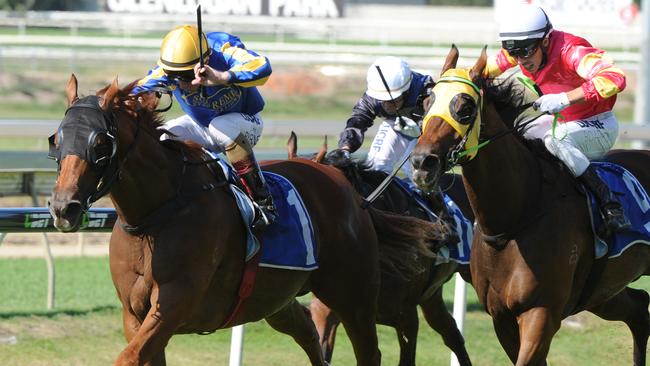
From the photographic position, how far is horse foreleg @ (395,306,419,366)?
275 inches

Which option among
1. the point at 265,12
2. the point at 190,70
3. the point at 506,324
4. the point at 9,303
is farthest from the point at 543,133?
the point at 265,12

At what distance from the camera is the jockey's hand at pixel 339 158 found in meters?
6.83

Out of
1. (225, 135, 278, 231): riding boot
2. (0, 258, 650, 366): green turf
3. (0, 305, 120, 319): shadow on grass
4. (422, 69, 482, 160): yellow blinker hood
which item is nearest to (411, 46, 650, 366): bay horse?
(422, 69, 482, 160): yellow blinker hood

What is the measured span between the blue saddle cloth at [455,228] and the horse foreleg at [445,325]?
0.29 metres

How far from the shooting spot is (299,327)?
21.0 feet

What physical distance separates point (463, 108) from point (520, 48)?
86 centimetres

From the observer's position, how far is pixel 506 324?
5703 mm

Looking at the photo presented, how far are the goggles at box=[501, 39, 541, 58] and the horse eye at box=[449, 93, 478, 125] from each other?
0.72 m

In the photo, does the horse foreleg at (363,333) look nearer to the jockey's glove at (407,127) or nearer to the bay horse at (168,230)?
the bay horse at (168,230)

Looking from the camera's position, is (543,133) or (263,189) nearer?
(263,189)

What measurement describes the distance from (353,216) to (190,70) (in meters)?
1.29

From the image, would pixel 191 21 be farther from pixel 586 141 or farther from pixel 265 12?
pixel 586 141

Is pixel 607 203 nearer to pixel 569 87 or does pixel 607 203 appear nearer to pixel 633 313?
pixel 569 87

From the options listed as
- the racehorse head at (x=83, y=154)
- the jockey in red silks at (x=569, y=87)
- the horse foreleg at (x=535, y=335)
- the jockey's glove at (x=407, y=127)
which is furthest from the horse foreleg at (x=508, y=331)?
the racehorse head at (x=83, y=154)
